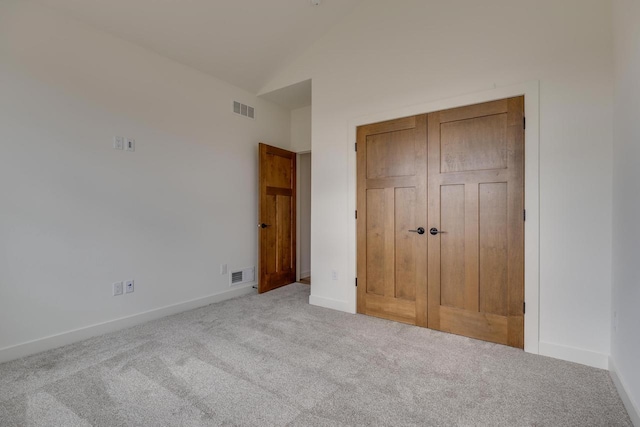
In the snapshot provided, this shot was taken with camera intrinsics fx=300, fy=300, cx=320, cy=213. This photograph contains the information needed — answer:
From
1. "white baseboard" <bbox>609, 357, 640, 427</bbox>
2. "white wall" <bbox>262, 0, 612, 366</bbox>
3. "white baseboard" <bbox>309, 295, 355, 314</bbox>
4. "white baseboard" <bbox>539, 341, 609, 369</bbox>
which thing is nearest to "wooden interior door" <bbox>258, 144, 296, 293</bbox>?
"white baseboard" <bbox>309, 295, 355, 314</bbox>

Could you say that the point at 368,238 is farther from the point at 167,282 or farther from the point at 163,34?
the point at 163,34

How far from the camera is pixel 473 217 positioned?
8.79 feet

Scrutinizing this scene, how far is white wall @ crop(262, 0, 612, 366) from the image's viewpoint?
2.17 meters

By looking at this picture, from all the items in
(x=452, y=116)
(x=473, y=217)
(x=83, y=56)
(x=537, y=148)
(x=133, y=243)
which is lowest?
(x=133, y=243)

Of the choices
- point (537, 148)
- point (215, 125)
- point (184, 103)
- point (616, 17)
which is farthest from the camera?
point (215, 125)

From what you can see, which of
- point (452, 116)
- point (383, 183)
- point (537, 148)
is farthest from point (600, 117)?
point (383, 183)

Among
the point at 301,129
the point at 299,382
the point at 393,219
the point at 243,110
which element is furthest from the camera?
the point at 301,129

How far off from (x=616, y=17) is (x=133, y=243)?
14.4 ft

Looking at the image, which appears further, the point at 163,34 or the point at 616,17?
the point at 163,34

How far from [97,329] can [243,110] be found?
3.06 meters

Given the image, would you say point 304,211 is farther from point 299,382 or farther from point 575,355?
point 575,355

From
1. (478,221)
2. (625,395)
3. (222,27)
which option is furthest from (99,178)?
(625,395)

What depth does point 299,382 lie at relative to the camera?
199 cm

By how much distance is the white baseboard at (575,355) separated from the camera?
7.07ft
